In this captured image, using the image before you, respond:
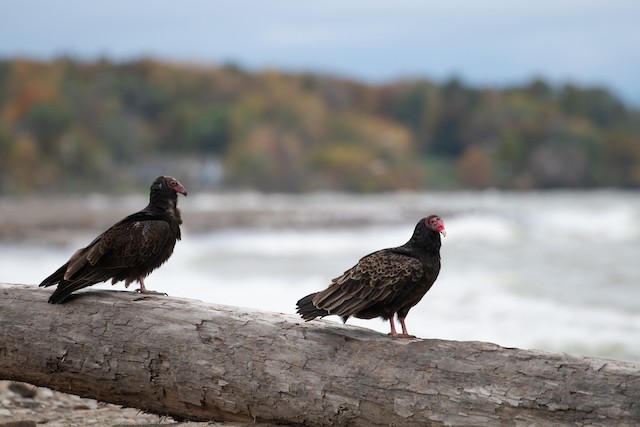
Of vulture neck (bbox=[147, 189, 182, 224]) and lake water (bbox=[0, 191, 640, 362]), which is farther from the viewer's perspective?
lake water (bbox=[0, 191, 640, 362])

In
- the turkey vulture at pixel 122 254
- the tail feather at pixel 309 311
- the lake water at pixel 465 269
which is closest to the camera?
the tail feather at pixel 309 311

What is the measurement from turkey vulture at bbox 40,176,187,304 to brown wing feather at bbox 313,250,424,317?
1.23 metres

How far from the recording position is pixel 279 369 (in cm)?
495

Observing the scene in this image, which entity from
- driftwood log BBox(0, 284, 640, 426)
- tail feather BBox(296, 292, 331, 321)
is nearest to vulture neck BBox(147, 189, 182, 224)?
driftwood log BBox(0, 284, 640, 426)

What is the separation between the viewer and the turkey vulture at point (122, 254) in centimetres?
557

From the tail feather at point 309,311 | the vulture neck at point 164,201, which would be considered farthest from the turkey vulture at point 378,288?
the vulture neck at point 164,201

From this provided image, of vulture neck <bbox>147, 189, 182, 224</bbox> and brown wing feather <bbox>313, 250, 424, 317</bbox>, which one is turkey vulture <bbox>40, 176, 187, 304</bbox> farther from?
brown wing feather <bbox>313, 250, 424, 317</bbox>

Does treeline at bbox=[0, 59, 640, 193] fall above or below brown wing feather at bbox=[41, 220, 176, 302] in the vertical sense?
above

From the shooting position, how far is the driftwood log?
4.34 metres

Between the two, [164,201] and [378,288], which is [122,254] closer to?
[164,201]

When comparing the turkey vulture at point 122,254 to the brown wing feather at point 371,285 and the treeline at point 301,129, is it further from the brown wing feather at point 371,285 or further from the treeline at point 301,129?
the treeline at point 301,129

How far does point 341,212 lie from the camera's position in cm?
3547

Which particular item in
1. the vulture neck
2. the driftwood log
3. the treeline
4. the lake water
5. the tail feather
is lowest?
the driftwood log

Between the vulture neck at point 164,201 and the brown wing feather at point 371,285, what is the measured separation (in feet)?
4.64
